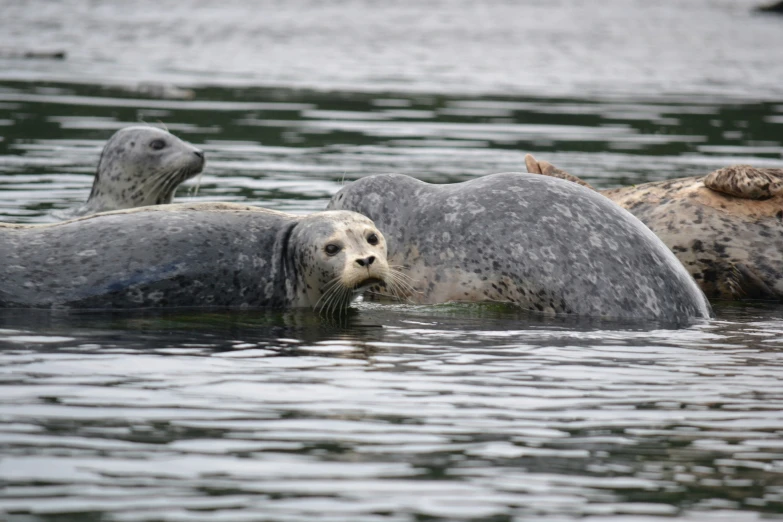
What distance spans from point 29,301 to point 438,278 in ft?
7.89

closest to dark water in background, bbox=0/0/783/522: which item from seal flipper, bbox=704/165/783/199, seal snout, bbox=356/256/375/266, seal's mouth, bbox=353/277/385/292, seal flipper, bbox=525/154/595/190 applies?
seal's mouth, bbox=353/277/385/292

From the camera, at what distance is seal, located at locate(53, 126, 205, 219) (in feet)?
39.5

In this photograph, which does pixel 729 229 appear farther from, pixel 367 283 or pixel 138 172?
pixel 138 172

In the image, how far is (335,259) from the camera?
26.5 feet

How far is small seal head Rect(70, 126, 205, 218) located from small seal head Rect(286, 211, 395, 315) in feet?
12.4

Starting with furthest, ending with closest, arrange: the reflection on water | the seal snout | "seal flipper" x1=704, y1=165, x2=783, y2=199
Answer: "seal flipper" x1=704, y1=165, x2=783, y2=199 < the seal snout < the reflection on water

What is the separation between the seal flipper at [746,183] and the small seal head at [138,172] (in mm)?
4405

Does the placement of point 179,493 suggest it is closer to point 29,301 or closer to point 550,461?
point 550,461

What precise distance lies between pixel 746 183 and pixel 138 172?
16.9ft

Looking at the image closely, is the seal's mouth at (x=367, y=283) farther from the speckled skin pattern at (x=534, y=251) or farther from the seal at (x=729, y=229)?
the seal at (x=729, y=229)

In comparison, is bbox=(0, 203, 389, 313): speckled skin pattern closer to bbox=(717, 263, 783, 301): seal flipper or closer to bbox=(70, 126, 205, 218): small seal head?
bbox=(717, 263, 783, 301): seal flipper

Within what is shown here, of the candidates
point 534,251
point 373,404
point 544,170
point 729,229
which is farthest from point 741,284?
point 373,404

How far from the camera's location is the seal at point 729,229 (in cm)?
948

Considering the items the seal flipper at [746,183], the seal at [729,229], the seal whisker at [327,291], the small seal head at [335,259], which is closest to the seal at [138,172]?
the small seal head at [335,259]
